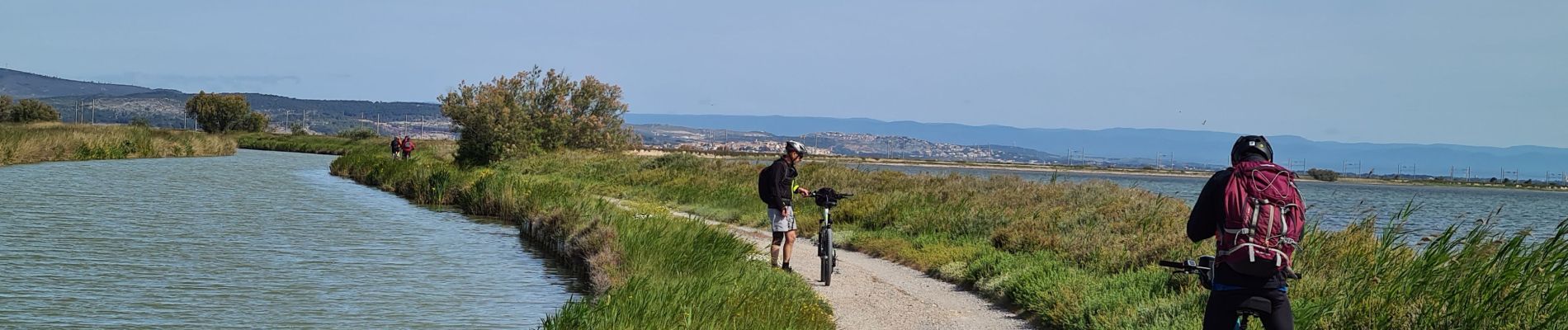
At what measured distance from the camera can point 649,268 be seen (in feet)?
44.1

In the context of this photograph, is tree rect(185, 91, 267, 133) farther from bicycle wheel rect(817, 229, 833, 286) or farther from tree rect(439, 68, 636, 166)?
bicycle wheel rect(817, 229, 833, 286)

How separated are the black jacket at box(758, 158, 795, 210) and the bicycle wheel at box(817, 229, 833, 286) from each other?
573 millimetres

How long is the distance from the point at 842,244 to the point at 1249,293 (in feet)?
43.2

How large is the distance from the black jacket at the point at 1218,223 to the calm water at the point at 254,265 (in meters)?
7.50

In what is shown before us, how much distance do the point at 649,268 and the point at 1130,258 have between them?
534cm

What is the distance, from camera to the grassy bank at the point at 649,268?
9.45m

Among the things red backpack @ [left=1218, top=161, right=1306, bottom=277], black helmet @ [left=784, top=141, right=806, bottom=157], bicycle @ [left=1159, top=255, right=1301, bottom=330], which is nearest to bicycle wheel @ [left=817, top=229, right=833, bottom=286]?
black helmet @ [left=784, top=141, right=806, bottom=157]

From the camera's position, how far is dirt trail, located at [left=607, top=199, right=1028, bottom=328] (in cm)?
1124

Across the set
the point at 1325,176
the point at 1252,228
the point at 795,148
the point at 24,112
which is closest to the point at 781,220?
the point at 795,148

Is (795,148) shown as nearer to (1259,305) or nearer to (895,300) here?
(895,300)

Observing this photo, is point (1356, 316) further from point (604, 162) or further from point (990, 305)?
point (604, 162)

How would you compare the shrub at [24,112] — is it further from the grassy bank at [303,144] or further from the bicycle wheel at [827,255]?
the bicycle wheel at [827,255]

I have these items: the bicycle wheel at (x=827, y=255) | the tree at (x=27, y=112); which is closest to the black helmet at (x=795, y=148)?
the bicycle wheel at (x=827, y=255)

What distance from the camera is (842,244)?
19.3 m
